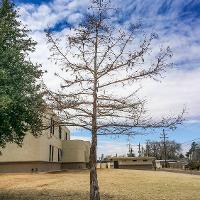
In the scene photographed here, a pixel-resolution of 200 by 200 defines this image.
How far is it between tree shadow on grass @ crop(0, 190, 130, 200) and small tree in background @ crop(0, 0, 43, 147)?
2998mm

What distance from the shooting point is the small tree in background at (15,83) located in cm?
2014

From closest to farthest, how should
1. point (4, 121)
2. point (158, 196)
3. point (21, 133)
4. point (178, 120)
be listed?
point (178, 120), point (4, 121), point (158, 196), point (21, 133)

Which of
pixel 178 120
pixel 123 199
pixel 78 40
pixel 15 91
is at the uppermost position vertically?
pixel 78 40

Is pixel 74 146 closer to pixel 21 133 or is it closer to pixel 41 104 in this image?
pixel 21 133

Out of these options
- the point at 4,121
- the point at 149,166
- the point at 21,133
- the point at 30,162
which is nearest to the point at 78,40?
the point at 4,121

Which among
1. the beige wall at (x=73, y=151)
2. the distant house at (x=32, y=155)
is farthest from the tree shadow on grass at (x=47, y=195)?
the beige wall at (x=73, y=151)

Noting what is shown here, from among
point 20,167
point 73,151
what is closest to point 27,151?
point 20,167

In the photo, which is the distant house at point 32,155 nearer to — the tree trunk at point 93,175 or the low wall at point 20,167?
the low wall at point 20,167

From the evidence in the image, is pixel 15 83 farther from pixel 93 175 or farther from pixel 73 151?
pixel 73 151

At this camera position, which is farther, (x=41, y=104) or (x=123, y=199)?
(x=123, y=199)

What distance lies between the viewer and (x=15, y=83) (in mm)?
21266

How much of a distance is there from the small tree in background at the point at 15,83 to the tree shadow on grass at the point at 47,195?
3.00m

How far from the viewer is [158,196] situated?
21703 millimetres

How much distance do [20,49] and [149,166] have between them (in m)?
65.7
